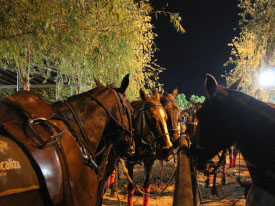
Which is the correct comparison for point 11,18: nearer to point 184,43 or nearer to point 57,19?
point 57,19

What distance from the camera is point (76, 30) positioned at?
4.29m

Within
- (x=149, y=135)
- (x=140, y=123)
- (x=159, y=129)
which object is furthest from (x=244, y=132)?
(x=140, y=123)

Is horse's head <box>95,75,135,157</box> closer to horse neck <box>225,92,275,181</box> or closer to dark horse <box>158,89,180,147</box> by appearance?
horse neck <box>225,92,275,181</box>

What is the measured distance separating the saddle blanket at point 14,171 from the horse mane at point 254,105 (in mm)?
1907

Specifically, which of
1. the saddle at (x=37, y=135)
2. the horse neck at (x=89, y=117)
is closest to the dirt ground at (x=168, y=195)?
the horse neck at (x=89, y=117)

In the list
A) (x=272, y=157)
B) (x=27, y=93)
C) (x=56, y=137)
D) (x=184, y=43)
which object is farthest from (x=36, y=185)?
(x=184, y=43)

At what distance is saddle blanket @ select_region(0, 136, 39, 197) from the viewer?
139cm

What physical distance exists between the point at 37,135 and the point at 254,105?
1.92 metres

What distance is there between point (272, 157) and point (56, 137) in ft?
5.89

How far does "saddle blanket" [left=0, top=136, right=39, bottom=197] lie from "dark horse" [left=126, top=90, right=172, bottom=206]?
10.9 feet

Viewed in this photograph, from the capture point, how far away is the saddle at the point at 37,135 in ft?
5.29

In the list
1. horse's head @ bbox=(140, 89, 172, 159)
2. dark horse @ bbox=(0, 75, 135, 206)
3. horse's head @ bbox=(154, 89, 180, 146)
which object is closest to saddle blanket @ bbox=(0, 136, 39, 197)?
dark horse @ bbox=(0, 75, 135, 206)

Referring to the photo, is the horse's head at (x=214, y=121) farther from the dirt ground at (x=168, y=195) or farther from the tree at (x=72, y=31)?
the dirt ground at (x=168, y=195)

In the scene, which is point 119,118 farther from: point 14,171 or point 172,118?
point 172,118
